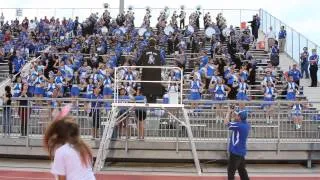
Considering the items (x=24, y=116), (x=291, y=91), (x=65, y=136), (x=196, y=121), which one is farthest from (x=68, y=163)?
(x=291, y=91)

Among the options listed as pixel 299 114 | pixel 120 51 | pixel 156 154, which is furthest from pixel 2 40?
pixel 299 114

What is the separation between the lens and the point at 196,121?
15398mm

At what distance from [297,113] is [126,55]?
11850 millimetres

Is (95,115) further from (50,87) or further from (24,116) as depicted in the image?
(50,87)

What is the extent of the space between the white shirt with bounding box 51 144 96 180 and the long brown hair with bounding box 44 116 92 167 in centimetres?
5

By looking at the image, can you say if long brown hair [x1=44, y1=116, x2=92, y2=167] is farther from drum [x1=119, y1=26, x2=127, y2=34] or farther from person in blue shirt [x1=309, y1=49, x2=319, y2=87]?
drum [x1=119, y1=26, x2=127, y2=34]

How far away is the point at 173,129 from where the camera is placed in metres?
15.5

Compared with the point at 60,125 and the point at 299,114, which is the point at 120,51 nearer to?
the point at 299,114

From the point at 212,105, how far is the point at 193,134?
0.95m

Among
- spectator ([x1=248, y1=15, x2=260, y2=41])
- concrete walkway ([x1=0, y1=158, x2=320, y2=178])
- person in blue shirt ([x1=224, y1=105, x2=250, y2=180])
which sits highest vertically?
spectator ([x1=248, y1=15, x2=260, y2=41])

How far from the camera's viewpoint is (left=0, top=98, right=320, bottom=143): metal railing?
15.2 meters

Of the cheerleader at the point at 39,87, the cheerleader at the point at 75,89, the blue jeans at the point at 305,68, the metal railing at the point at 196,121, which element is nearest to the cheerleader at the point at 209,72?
the cheerleader at the point at 75,89

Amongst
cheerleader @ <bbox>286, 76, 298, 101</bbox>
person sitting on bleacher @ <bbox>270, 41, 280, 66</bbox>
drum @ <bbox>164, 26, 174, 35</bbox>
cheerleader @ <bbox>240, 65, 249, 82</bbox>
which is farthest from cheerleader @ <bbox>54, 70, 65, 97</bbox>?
person sitting on bleacher @ <bbox>270, 41, 280, 66</bbox>

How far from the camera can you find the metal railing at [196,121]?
50.0 ft
